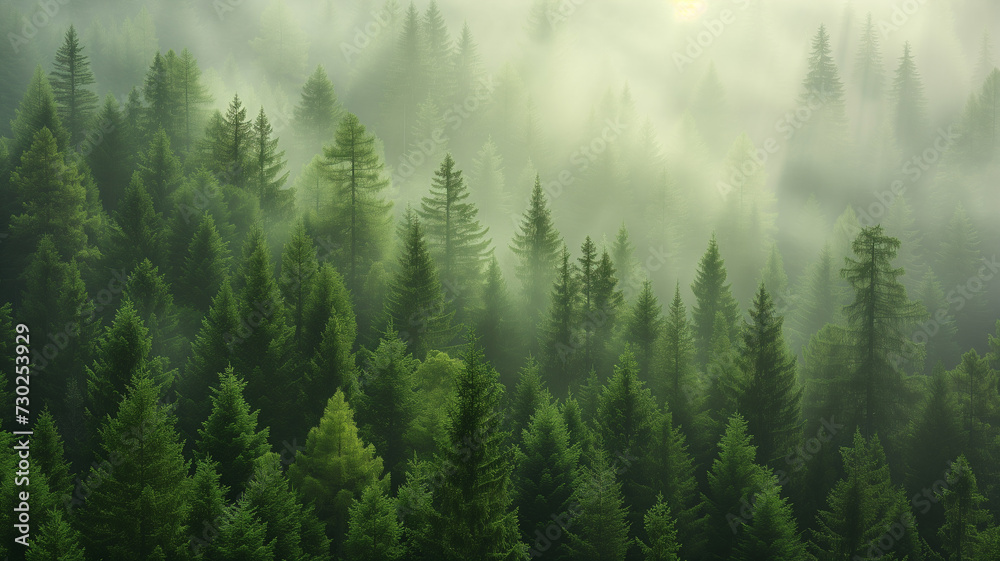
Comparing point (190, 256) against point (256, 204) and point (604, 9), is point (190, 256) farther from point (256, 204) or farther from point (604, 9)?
point (604, 9)

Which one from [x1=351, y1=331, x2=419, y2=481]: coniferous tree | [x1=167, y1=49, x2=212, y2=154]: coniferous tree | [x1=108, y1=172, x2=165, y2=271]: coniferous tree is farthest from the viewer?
[x1=167, y1=49, x2=212, y2=154]: coniferous tree

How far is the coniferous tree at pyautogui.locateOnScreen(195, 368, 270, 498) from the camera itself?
30.5 m

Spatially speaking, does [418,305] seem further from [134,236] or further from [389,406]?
[134,236]

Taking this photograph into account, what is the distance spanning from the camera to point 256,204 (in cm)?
5247

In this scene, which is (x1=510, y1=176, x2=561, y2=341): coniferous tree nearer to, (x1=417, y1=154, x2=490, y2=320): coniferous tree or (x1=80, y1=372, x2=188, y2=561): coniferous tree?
(x1=417, y1=154, x2=490, y2=320): coniferous tree

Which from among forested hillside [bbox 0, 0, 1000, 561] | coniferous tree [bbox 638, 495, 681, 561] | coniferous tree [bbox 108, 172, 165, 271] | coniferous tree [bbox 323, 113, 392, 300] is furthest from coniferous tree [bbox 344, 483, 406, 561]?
coniferous tree [bbox 108, 172, 165, 271]

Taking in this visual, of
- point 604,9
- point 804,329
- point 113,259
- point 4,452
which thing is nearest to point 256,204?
point 113,259

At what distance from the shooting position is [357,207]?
164 feet

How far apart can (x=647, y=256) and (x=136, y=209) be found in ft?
155

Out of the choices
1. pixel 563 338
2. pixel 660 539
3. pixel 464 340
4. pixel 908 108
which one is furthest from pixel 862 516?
pixel 908 108

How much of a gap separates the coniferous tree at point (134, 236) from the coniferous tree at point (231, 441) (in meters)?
19.3

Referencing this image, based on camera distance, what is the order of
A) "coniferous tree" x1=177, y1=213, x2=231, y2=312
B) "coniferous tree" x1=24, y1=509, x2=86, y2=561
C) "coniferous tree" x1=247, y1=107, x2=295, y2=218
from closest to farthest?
1. "coniferous tree" x1=24, y1=509, x2=86, y2=561
2. "coniferous tree" x1=177, y1=213, x2=231, y2=312
3. "coniferous tree" x1=247, y1=107, x2=295, y2=218

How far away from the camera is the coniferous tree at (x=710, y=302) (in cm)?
4991

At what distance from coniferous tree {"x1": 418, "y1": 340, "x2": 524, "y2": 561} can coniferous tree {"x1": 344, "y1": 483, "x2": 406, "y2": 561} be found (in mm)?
1851
